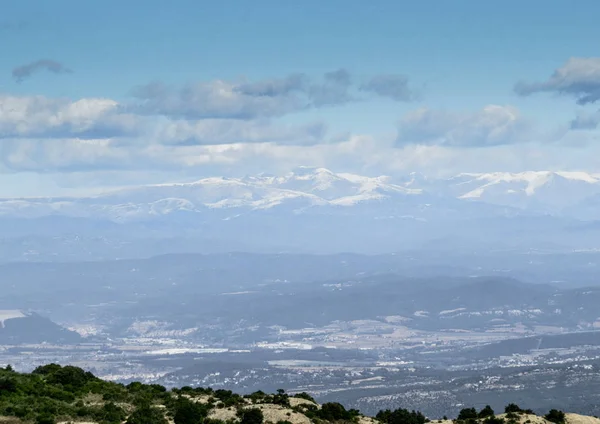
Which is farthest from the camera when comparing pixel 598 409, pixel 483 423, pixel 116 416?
pixel 598 409

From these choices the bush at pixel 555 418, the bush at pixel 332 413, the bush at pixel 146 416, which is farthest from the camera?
the bush at pixel 555 418

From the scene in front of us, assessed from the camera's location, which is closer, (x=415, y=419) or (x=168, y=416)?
(x=168, y=416)

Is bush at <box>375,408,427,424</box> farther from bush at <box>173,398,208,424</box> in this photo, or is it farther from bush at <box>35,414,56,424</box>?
bush at <box>35,414,56,424</box>

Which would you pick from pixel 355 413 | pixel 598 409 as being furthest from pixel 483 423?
pixel 598 409

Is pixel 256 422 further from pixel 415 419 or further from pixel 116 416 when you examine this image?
pixel 415 419

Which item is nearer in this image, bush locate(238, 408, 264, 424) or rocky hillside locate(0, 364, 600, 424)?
rocky hillside locate(0, 364, 600, 424)

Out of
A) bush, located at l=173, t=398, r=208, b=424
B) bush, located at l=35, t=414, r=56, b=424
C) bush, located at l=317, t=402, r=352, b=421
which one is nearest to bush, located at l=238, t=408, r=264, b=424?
bush, located at l=173, t=398, r=208, b=424

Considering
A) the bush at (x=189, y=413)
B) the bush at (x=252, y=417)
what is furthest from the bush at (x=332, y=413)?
the bush at (x=189, y=413)

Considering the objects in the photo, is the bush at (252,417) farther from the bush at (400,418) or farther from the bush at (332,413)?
the bush at (400,418)

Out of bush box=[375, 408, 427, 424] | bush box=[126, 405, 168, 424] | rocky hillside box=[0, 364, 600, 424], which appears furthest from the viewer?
bush box=[375, 408, 427, 424]
